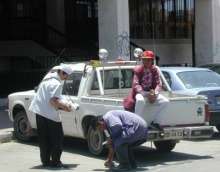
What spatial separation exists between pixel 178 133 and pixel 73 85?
246 centimetres

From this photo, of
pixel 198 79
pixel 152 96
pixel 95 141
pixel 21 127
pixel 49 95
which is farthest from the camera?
pixel 198 79

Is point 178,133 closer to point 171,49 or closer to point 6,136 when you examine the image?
point 6,136

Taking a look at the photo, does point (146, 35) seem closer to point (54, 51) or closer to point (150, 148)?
point (54, 51)

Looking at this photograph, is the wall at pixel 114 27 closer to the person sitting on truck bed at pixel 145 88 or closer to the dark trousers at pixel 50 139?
the person sitting on truck bed at pixel 145 88

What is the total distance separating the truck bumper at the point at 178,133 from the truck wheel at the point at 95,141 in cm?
101

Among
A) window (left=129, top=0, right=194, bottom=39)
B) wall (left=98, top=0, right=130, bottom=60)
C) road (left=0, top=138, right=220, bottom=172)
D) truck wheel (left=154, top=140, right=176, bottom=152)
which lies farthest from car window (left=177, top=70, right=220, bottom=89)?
window (left=129, top=0, right=194, bottom=39)

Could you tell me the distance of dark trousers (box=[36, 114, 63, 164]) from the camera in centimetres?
1117

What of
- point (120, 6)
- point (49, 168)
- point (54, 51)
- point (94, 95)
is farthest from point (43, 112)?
point (54, 51)

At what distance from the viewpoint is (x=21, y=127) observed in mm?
14422

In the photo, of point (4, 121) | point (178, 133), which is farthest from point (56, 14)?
point (178, 133)

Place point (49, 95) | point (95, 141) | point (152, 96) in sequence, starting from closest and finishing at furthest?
1. point (49, 95)
2. point (152, 96)
3. point (95, 141)

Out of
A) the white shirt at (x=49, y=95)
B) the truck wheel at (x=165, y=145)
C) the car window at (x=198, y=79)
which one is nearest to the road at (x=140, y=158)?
the truck wheel at (x=165, y=145)

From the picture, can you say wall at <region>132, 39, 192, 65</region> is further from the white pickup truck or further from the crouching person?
the crouching person

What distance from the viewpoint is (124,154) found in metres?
10.6
